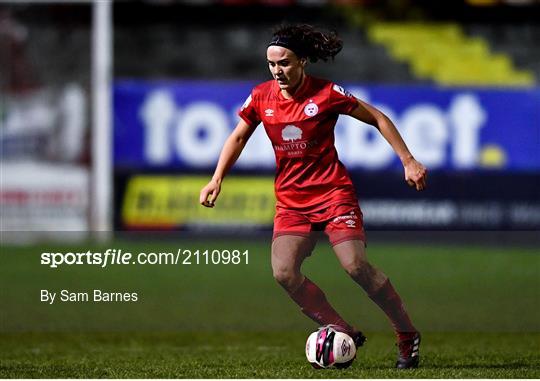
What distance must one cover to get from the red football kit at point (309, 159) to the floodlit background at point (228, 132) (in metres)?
6.89

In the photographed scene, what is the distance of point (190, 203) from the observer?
20.7m

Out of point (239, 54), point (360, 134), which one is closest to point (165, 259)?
point (360, 134)

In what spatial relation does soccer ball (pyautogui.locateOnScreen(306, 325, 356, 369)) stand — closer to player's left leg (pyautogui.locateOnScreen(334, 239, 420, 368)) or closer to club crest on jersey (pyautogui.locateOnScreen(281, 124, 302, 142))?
player's left leg (pyautogui.locateOnScreen(334, 239, 420, 368))

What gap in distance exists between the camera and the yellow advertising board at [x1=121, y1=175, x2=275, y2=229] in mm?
20562

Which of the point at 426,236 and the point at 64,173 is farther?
the point at 64,173

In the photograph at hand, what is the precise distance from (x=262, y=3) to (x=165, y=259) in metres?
5.96

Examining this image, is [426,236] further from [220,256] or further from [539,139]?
[220,256]

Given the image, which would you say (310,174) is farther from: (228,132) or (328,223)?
(228,132)

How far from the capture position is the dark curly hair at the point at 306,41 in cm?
813

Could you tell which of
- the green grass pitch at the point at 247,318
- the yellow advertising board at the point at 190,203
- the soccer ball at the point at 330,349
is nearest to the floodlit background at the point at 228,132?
the yellow advertising board at the point at 190,203

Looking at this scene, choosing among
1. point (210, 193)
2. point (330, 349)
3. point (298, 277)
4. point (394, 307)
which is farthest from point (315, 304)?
point (210, 193)

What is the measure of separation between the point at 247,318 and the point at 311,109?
4.43m

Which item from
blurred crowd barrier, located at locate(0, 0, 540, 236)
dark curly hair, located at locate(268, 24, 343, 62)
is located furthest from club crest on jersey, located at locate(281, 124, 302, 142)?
blurred crowd barrier, located at locate(0, 0, 540, 236)

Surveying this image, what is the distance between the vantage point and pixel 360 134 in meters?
20.6
